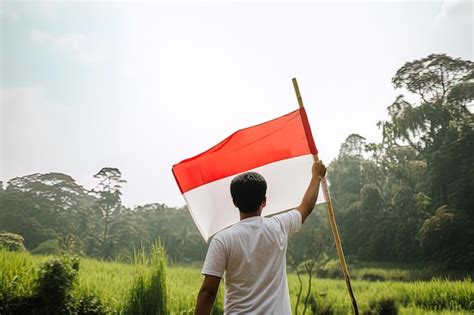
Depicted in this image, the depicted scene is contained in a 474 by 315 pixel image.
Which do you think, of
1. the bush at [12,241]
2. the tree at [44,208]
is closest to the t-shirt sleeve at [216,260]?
the bush at [12,241]

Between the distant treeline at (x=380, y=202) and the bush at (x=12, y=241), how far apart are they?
0.78 feet

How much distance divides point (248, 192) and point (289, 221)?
0.57 feet

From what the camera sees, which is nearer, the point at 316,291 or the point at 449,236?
the point at 449,236

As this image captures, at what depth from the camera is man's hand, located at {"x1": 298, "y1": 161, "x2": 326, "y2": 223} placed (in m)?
1.49

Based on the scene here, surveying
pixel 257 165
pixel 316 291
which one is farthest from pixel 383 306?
pixel 257 165

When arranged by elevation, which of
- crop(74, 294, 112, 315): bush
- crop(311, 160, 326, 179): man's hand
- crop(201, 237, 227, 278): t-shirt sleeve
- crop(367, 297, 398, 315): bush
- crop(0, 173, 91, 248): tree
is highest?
crop(0, 173, 91, 248): tree

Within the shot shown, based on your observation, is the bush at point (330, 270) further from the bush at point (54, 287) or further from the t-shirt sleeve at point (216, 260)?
the t-shirt sleeve at point (216, 260)

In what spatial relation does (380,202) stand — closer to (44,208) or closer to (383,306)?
(383,306)

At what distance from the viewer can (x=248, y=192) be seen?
131cm

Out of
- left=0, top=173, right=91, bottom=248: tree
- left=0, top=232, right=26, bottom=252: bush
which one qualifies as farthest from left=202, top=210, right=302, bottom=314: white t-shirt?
left=0, top=173, right=91, bottom=248: tree

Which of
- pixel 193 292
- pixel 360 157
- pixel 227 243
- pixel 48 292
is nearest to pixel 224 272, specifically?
pixel 227 243

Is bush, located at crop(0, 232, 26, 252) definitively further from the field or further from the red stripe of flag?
the red stripe of flag

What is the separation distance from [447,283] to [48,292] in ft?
14.1

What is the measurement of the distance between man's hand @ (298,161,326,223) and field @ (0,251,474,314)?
3249 mm
